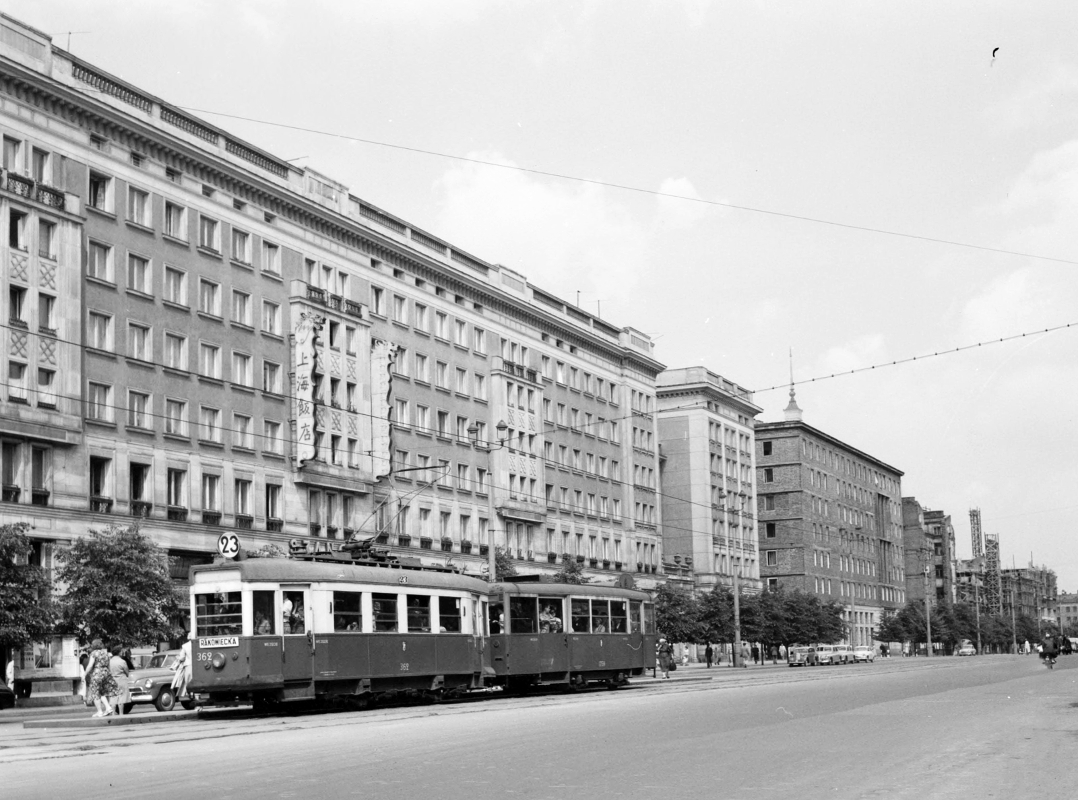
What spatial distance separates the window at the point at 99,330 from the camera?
48.1 m

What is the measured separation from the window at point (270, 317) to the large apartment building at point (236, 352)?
102 millimetres

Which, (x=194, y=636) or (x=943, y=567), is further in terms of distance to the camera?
(x=943, y=567)

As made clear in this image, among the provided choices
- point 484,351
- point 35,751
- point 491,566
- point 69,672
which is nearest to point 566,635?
point 491,566

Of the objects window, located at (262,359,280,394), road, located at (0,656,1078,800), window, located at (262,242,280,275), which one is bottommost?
road, located at (0,656,1078,800)

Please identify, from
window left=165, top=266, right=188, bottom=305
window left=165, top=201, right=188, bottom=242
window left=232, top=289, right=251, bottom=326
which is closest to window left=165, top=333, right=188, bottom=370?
window left=165, top=266, right=188, bottom=305

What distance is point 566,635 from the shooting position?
38.3 metres

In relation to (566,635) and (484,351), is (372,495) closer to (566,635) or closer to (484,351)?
(484,351)

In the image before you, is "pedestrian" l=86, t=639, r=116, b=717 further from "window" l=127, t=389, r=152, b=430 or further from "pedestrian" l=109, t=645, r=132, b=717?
"window" l=127, t=389, r=152, b=430

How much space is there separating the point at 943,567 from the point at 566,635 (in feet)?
525

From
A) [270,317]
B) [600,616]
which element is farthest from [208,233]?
[600,616]

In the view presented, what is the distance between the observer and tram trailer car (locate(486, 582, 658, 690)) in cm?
3591

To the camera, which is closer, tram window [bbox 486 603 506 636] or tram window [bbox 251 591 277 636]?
tram window [bbox 251 591 277 636]

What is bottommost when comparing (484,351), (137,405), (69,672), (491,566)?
(69,672)

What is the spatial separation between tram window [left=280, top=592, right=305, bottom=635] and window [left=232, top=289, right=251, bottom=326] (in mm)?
29365
